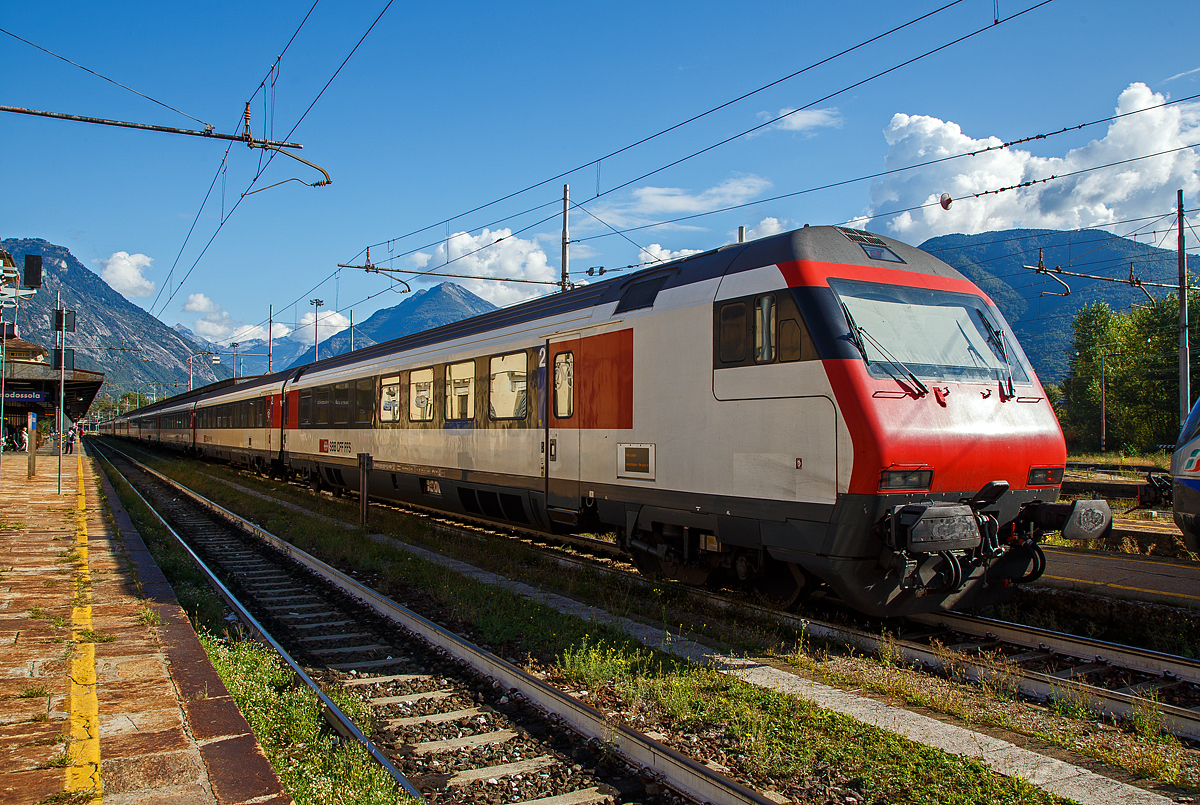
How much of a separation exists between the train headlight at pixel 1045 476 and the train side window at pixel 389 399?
10.7m

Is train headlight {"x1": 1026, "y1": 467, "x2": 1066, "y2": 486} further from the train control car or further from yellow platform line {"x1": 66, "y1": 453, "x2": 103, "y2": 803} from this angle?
yellow platform line {"x1": 66, "y1": 453, "x2": 103, "y2": 803}

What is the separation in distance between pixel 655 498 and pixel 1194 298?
48677 mm

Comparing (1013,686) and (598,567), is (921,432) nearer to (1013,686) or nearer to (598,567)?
(1013,686)

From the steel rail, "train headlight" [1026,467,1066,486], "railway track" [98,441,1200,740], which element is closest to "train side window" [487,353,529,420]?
the steel rail

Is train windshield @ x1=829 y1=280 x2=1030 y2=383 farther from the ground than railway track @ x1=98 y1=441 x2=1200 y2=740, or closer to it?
farther from the ground

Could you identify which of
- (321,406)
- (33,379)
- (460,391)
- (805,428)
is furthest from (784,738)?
(33,379)

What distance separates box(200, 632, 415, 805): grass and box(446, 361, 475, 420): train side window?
563 cm

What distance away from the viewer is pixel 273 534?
13516 millimetres

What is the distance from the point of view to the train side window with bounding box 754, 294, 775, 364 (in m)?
6.77

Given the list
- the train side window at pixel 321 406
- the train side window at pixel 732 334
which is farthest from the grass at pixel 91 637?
the train side window at pixel 321 406

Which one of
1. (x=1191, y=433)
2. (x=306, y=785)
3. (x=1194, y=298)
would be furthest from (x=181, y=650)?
(x=1194, y=298)

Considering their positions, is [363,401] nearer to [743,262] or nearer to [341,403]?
[341,403]

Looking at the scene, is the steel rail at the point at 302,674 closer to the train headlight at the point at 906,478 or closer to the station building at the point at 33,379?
the train headlight at the point at 906,478

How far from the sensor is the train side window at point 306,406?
19859mm
